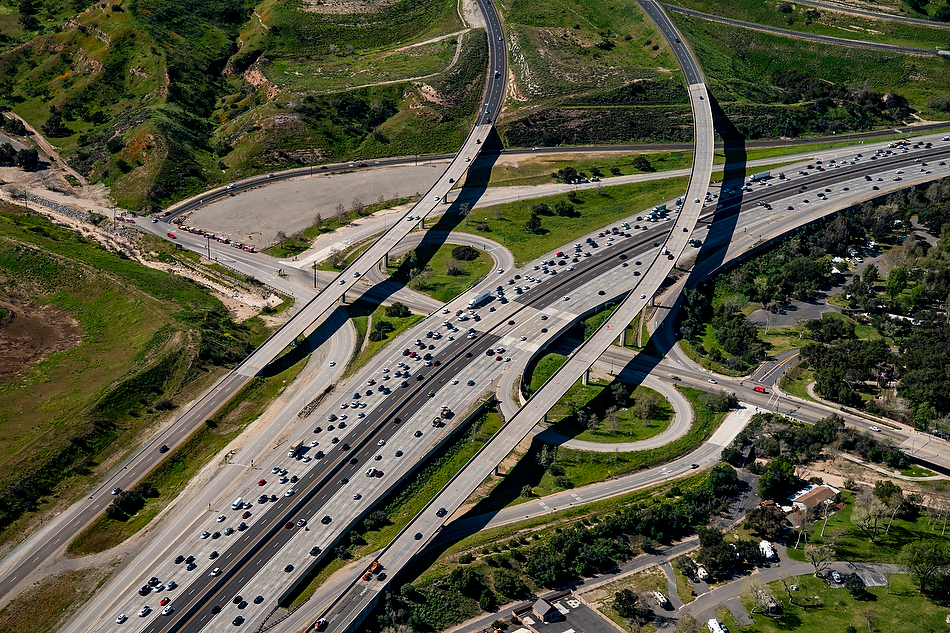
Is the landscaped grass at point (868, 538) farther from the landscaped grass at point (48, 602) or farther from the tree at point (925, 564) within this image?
the landscaped grass at point (48, 602)

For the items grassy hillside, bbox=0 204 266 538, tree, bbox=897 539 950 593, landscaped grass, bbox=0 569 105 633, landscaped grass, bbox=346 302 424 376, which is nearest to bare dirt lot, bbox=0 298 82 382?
grassy hillside, bbox=0 204 266 538

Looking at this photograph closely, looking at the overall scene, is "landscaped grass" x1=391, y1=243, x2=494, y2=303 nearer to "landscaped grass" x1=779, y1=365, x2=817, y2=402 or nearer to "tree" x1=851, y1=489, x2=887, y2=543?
"landscaped grass" x1=779, y1=365, x2=817, y2=402

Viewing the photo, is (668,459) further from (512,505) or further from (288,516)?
(288,516)

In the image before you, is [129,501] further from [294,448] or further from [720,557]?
[720,557]

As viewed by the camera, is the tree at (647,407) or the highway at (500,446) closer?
the highway at (500,446)

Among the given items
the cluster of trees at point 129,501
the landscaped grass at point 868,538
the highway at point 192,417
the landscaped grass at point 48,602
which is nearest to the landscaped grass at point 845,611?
the landscaped grass at point 868,538

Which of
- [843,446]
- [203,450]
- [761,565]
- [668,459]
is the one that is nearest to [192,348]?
[203,450]

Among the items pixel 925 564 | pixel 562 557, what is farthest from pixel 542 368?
pixel 925 564
